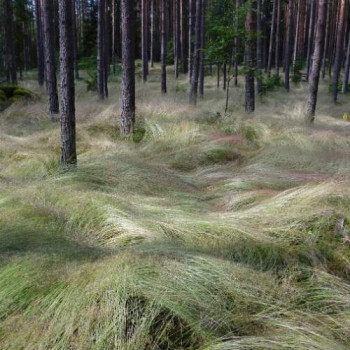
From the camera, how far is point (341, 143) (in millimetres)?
7621

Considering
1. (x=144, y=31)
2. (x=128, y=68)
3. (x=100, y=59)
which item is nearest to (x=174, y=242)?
(x=128, y=68)

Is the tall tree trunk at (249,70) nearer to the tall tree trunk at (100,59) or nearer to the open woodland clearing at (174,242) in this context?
the open woodland clearing at (174,242)

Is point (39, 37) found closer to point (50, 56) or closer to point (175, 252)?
point (50, 56)

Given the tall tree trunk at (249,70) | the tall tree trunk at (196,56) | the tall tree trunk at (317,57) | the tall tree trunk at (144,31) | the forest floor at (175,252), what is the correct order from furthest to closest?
the tall tree trunk at (144,31), the tall tree trunk at (196,56), the tall tree trunk at (249,70), the tall tree trunk at (317,57), the forest floor at (175,252)

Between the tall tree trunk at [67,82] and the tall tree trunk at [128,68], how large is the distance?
2758 millimetres

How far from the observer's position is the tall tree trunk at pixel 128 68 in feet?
28.8

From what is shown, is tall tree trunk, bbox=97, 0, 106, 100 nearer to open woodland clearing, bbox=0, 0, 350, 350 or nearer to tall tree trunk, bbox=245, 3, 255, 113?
tall tree trunk, bbox=245, 3, 255, 113

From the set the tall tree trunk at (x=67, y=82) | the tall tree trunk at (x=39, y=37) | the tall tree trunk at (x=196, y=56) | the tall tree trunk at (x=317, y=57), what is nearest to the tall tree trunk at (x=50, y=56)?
the tall tree trunk at (x=196, y=56)

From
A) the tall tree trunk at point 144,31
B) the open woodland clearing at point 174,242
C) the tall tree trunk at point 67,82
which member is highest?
the tall tree trunk at point 144,31

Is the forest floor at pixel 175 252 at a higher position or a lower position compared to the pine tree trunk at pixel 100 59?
lower

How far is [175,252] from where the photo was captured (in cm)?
302

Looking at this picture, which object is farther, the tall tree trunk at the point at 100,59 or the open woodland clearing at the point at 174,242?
the tall tree trunk at the point at 100,59

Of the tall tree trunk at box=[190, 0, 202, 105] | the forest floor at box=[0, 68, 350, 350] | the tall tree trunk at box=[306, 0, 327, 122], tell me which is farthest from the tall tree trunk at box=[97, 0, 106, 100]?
the forest floor at box=[0, 68, 350, 350]

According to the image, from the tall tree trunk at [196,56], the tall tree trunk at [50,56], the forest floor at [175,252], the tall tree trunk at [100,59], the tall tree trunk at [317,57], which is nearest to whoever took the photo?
the forest floor at [175,252]
